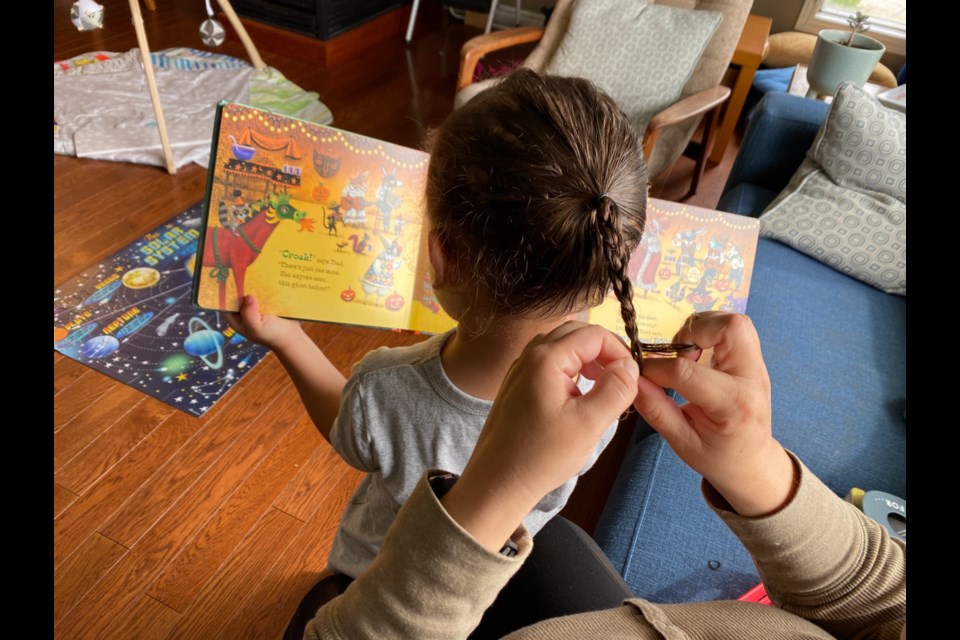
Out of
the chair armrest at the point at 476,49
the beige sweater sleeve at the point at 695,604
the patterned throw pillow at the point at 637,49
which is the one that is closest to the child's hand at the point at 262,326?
the beige sweater sleeve at the point at 695,604

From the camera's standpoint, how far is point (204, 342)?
1737mm

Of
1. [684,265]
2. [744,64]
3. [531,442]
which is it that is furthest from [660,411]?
[744,64]

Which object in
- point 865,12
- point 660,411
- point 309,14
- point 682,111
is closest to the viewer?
point 660,411

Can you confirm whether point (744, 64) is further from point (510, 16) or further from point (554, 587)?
point (554, 587)

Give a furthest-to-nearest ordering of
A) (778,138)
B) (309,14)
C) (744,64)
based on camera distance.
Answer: (309,14) < (744,64) < (778,138)

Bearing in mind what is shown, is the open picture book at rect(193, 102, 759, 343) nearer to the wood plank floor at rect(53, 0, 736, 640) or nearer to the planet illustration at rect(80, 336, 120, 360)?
the wood plank floor at rect(53, 0, 736, 640)

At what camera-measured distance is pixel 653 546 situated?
101 centimetres

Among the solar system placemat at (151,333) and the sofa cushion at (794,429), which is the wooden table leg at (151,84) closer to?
the solar system placemat at (151,333)

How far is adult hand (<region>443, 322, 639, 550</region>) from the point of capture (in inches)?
15.4

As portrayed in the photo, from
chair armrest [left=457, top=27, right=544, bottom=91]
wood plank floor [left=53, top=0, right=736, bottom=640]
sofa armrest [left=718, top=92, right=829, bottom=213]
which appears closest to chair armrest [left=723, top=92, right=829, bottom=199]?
sofa armrest [left=718, top=92, right=829, bottom=213]

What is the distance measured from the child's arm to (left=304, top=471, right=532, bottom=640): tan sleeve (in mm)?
418

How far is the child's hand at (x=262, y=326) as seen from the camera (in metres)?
0.80

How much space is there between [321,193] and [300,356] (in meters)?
0.23
